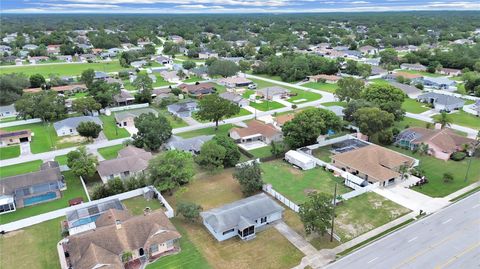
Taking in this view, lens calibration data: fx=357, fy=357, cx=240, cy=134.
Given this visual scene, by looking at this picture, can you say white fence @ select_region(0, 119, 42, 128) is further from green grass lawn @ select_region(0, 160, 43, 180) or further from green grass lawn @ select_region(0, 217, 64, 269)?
green grass lawn @ select_region(0, 217, 64, 269)

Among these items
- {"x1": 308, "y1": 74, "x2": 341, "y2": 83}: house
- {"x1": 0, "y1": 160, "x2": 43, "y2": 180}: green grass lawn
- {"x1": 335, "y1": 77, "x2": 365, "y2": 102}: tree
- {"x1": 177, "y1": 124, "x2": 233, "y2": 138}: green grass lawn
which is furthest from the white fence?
{"x1": 308, "y1": 74, "x2": 341, "y2": 83}: house

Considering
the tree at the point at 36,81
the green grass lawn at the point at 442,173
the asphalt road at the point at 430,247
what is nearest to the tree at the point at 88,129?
the asphalt road at the point at 430,247

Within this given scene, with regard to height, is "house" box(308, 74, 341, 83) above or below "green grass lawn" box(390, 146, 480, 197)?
below

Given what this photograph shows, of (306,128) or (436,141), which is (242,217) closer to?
(306,128)

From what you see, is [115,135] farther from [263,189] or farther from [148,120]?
[263,189]

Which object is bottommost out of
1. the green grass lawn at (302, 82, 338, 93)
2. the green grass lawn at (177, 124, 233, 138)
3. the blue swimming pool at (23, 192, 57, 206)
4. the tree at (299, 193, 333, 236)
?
the green grass lawn at (302, 82, 338, 93)

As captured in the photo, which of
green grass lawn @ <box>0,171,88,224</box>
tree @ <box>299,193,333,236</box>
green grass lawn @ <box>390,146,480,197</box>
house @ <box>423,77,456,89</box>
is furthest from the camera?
house @ <box>423,77,456,89</box>
